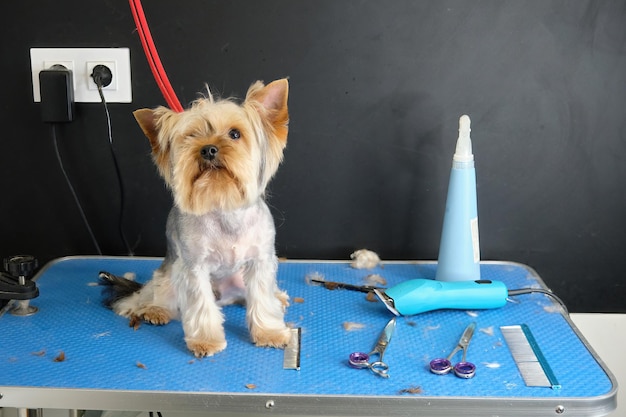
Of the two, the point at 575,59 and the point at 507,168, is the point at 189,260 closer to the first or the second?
the point at 507,168

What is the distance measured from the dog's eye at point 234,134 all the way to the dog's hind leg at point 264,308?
0.26 meters

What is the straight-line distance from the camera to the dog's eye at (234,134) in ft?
4.28

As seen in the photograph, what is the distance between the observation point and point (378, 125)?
1.77 m

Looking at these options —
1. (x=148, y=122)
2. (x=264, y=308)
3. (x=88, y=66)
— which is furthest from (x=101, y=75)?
(x=264, y=308)

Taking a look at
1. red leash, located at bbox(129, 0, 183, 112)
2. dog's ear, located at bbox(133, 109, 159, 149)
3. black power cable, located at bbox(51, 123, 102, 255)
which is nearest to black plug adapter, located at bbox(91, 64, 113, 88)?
black power cable, located at bbox(51, 123, 102, 255)

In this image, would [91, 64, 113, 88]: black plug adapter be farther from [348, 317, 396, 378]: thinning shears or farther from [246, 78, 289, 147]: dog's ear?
[348, 317, 396, 378]: thinning shears

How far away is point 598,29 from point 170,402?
1.25 m

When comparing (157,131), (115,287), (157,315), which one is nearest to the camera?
(157,131)

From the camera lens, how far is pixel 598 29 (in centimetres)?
169

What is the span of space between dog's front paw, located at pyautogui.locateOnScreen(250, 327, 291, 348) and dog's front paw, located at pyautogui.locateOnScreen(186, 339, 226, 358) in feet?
0.21

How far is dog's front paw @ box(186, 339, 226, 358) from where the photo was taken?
1319 mm

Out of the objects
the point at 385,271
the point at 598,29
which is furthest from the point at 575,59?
the point at 385,271

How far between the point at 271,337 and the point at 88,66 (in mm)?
813

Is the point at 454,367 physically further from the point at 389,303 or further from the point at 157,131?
the point at 157,131
